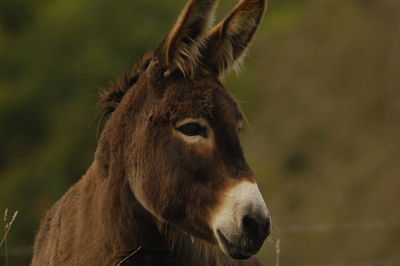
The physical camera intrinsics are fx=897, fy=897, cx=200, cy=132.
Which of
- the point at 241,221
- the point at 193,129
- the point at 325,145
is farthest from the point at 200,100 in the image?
the point at 325,145

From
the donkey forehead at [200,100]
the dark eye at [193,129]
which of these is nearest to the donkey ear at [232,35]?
the donkey forehead at [200,100]

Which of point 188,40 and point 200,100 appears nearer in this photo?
point 200,100

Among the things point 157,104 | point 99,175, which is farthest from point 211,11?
point 99,175

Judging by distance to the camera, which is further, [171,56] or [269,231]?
[171,56]

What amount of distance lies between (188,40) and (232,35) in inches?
10.0

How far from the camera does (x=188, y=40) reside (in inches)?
153

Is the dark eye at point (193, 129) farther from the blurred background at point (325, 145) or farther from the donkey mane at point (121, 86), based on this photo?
the blurred background at point (325, 145)

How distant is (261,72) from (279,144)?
1.80m

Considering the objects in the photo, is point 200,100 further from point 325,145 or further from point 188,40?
point 325,145

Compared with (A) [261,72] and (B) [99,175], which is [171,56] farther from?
(A) [261,72]

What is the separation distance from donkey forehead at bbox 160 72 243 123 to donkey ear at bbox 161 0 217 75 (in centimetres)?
7

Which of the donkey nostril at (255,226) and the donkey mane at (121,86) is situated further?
the donkey mane at (121,86)

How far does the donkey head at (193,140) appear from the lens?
3584 mm

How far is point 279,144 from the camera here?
607 inches
